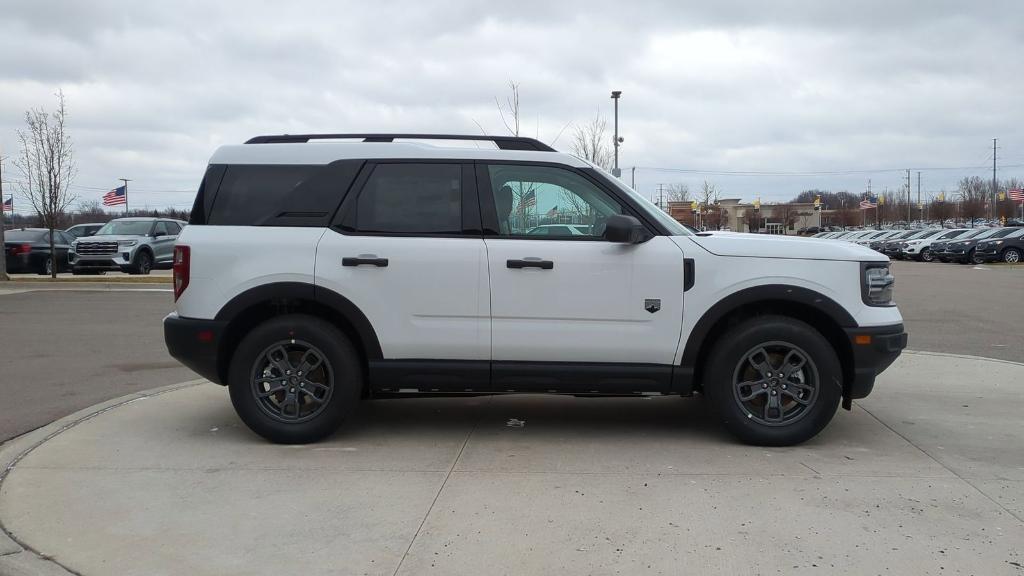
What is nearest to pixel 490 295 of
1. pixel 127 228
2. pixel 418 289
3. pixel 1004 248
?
pixel 418 289

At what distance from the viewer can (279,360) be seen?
214 inches

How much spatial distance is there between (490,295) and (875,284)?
8.22 ft

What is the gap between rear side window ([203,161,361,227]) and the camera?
17.8ft

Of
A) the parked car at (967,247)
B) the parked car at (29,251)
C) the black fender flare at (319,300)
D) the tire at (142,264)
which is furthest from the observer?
the parked car at (967,247)

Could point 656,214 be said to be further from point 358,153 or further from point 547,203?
point 358,153

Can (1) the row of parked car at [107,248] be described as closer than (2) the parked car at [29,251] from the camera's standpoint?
Yes

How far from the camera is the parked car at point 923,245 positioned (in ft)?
128

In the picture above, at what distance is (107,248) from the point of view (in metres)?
22.4

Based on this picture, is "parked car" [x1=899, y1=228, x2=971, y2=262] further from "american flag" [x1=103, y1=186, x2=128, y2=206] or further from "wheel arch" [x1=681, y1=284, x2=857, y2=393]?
"american flag" [x1=103, y1=186, x2=128, y2=206]

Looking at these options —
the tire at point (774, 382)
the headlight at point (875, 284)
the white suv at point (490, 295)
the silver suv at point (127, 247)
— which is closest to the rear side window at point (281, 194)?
the white suv at point (490, 295)

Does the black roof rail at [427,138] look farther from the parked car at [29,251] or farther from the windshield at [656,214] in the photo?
the parked car at [29,251]

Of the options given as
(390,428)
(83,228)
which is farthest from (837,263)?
(83,228)

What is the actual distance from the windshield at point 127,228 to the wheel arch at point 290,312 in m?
19.9

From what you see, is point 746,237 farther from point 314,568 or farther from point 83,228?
point 83,228
